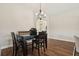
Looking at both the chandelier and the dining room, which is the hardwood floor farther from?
the chandelier

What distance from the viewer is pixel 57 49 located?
2051 mm

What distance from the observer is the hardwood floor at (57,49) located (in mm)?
1912

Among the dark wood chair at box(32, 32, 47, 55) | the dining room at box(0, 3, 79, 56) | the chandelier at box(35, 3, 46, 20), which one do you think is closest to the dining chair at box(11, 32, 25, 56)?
the dining room at box(0, 3, 79, 56)

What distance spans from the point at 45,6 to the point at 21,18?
Result: 0.45 m

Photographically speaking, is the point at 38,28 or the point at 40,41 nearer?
the point at 38,28

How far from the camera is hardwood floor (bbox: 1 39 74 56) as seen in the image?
1912 millimetres

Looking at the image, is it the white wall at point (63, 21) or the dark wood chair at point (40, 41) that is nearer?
the white wall at point (63, 21)

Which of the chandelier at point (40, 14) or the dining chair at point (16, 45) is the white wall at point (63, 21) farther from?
the dining chair at point (16, 45)

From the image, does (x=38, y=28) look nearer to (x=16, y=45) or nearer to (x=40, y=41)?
(x=40, y=41)

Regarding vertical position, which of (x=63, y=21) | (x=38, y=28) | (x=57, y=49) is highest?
(x=63, y=21)

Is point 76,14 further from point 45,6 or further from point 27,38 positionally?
point 27,38

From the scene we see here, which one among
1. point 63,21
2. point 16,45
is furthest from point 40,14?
point 16,45

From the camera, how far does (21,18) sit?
1.95 meters

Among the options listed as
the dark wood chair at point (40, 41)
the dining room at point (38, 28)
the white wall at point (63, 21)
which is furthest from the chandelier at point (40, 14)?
the dark wood chair at point (40, 41)
